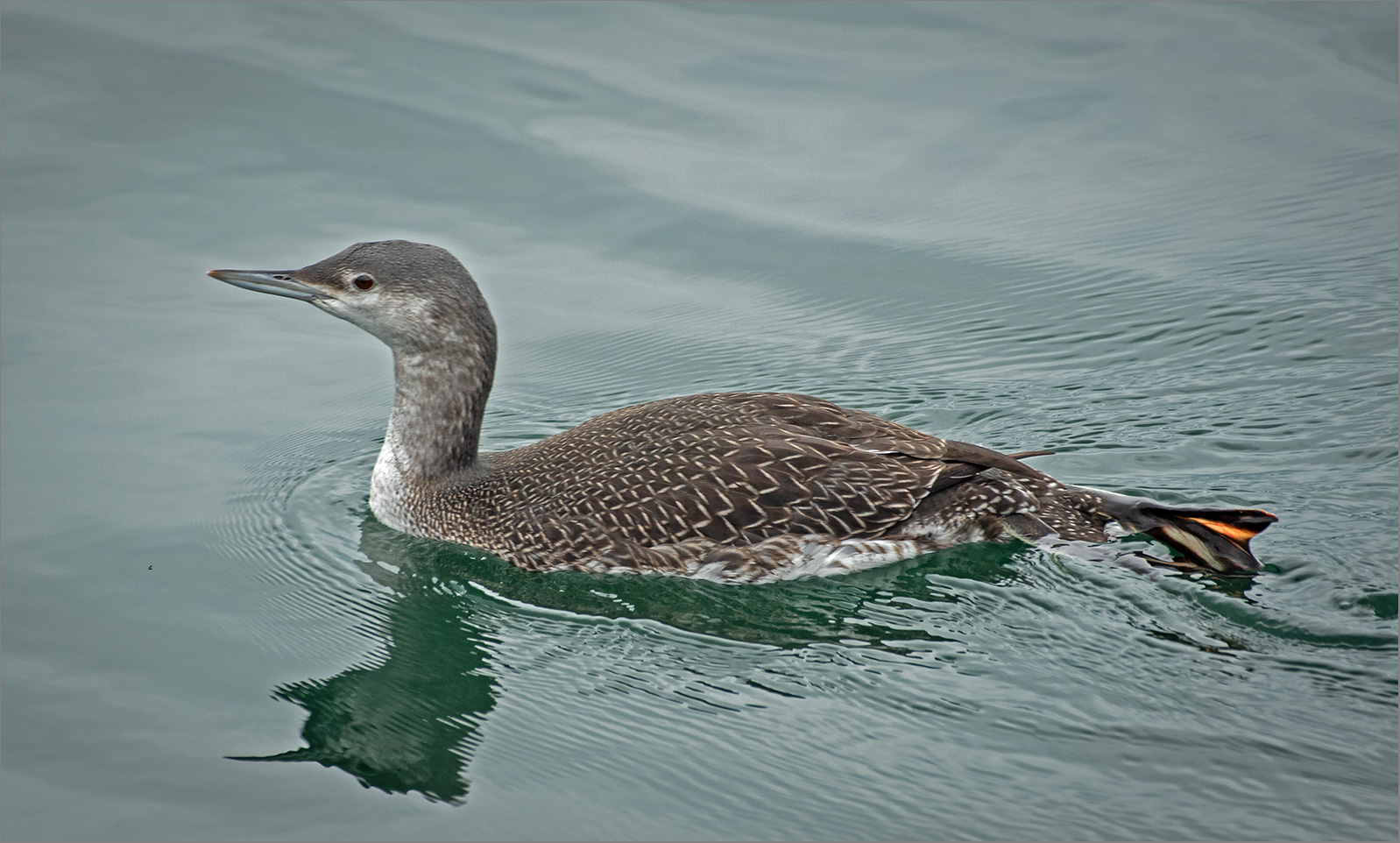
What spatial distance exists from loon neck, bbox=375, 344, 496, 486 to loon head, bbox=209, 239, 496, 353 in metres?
0.11

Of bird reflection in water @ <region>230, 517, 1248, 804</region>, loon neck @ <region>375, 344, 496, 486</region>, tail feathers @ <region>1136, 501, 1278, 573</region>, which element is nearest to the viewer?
bird reflection in water @ <region>230, 517, 1248, 804</region>

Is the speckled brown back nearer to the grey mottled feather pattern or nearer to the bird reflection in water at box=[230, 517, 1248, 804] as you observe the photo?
the grey mottled feather pattern

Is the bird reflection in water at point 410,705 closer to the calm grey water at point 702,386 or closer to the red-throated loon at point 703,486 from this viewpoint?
the calm grey water at point 702,386

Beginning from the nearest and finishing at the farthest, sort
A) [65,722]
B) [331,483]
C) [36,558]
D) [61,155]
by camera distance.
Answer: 1. [65,722]
2. [36,558]
3. [331,483]
4. [61,155]

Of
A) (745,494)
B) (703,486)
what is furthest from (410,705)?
(745,494)

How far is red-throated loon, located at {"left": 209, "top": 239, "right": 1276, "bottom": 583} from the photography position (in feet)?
22.5

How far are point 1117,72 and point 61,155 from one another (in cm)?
892

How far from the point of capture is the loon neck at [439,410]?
7.49m

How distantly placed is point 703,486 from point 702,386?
2.34m

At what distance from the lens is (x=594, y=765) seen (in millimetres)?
5621

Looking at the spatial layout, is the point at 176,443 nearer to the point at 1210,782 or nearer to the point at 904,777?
the point at 904,777

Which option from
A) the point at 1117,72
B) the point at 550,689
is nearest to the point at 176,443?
the point at 550,689

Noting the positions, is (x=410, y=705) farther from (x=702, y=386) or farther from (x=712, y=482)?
(x=702, y=386)

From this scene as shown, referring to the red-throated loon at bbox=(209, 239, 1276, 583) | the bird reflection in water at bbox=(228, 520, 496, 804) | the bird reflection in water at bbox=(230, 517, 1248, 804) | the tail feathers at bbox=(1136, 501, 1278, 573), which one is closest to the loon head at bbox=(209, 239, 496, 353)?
the red-throated loon at bbox=(209, 239, 1276, 583)
